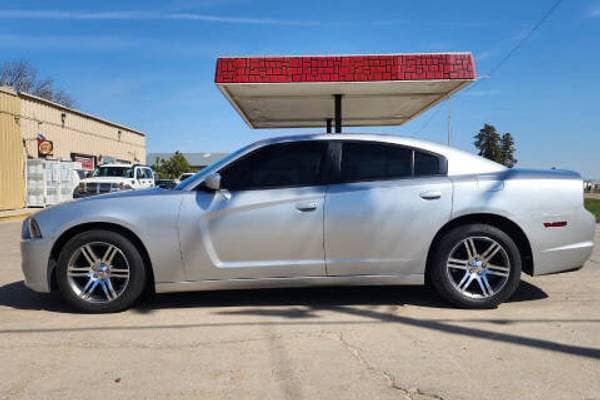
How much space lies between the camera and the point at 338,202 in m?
5.38

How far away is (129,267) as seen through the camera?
17.5ft

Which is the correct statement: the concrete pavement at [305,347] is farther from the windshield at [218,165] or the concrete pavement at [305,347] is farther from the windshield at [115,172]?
the windshield at [115,172]

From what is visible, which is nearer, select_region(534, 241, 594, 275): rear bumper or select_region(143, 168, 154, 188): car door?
select_region(534, 241, 594, 275): rear bumper

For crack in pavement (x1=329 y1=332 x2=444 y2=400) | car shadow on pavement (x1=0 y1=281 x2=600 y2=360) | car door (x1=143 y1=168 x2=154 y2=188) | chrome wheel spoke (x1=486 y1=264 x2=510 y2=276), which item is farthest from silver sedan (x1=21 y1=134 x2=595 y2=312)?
car door (x1=143 y1=168 x2=154 y2=188)

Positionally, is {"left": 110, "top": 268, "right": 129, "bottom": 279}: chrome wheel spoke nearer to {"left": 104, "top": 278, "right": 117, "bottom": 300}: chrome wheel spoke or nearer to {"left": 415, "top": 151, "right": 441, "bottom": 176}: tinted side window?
{"left": 104, "top": 278, "right": 117, "bottom": 300}: chrome wheel spoke

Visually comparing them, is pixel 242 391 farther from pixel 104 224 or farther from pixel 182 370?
pixel 104 224

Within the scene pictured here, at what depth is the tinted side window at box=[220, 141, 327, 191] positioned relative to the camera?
5480 millimetres

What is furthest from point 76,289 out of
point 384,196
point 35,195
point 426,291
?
point 35,195

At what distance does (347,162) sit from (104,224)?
7.56 feet

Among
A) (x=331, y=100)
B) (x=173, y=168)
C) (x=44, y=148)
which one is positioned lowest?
(x=173, y=168)

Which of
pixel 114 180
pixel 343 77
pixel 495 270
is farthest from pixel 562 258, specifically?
pixel 114 180

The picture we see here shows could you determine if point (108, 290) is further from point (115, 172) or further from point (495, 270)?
point (115, 172)

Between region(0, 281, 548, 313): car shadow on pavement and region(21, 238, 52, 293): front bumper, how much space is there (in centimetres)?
32

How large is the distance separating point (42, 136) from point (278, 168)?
25550 millimetres
